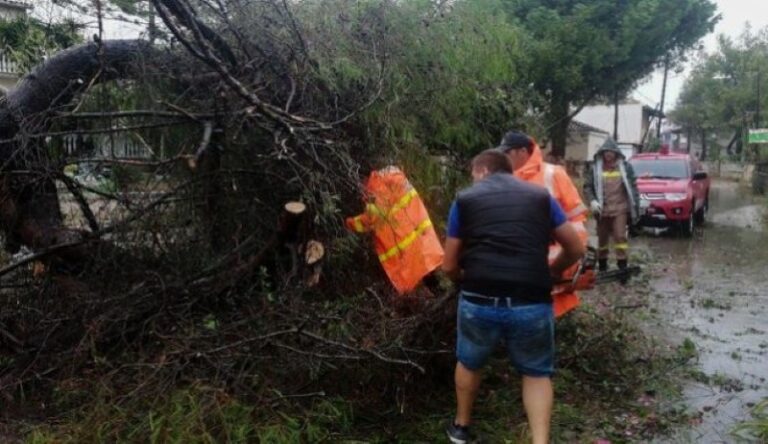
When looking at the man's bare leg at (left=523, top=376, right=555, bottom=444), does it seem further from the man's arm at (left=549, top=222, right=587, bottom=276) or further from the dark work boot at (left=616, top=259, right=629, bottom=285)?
the dark work boot at (left=616, top=259, right=629, bottom=285)

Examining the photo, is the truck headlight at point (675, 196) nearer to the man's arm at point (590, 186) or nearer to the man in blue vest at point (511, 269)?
the man's arm at point (590, 186)

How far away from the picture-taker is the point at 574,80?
2067 centimetres

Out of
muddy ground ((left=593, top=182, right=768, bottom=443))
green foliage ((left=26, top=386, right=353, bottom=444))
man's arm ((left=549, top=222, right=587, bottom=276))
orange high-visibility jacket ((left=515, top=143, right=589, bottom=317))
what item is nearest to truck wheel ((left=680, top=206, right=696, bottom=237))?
muddy ground ((left=593, top=182, right=768, bottom=443))

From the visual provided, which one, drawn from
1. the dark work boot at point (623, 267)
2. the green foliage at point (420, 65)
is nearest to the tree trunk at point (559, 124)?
the dark work boot at point (623, 267)

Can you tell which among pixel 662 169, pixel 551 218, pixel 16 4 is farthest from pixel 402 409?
pixel 662 169

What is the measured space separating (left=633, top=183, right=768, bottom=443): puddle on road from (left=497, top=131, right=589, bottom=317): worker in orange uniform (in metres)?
1.02

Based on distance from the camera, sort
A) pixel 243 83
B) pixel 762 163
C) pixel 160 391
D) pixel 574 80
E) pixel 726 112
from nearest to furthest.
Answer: pixel 160 391 < pixel 243 83 < pixel 574 80 < pixel 762 163 < pixel 726 112

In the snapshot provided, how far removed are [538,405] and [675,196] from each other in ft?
34.9

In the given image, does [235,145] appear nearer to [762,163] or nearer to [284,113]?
[284,113]

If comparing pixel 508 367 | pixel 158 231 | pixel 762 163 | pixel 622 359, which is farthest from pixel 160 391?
pixel 762 163

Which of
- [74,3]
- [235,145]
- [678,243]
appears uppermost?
[74,3]

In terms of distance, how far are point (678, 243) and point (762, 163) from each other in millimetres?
17699

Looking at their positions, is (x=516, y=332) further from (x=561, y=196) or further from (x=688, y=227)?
(x=688, y=227)

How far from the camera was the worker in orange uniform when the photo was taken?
4.40m
